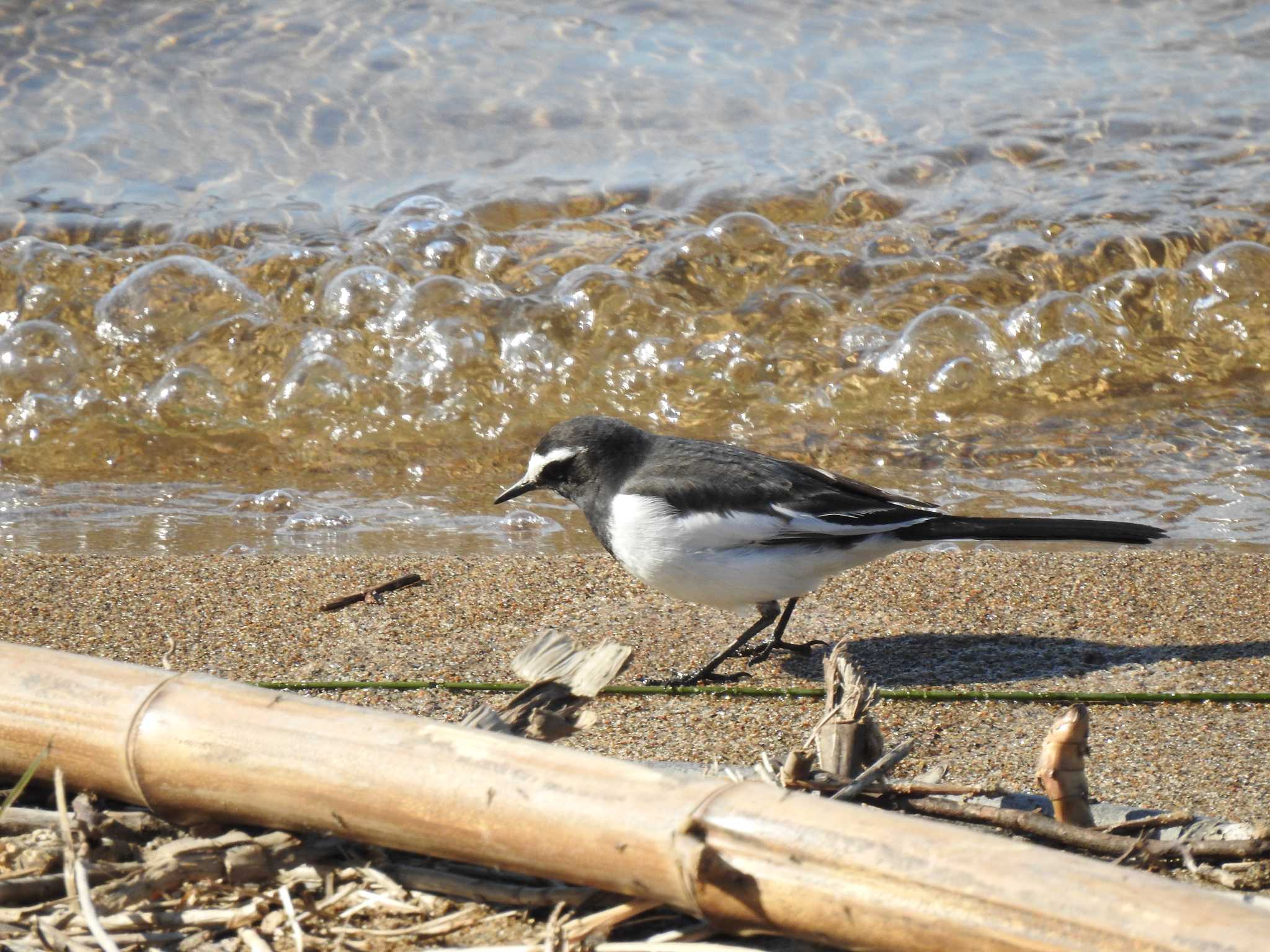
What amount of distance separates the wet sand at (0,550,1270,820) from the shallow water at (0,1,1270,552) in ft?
2.11

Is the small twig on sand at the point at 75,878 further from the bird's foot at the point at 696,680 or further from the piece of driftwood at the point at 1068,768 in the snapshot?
the bird's foot at the point at 696,680

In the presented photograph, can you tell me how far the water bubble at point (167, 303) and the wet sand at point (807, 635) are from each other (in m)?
2.71

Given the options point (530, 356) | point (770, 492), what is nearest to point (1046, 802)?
point (770, 492)

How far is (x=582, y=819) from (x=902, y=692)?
153cm

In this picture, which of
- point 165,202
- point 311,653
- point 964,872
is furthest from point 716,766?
point 165,202

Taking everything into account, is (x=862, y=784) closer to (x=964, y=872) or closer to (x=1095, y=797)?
(x=964, y=872)

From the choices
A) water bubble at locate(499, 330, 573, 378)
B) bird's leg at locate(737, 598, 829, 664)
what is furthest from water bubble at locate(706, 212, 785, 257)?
bird's leg at locate(737, 598, 829, 664)

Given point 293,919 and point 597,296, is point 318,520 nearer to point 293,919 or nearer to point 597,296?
point 597,296

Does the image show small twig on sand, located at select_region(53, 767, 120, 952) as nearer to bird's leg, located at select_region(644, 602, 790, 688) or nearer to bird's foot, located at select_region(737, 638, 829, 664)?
bird's leg, located at select_region(644, 602, 790, 688)

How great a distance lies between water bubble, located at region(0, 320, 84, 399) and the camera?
6.38m

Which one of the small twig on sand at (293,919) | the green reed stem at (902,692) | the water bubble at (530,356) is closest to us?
the small twig on sand at (293,919)

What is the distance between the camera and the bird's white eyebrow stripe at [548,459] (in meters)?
4.03

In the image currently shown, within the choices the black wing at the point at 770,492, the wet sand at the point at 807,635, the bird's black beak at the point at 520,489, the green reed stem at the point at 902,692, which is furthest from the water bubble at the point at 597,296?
the green reed stem at the point at 902,692

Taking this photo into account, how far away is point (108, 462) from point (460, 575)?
2410mm
